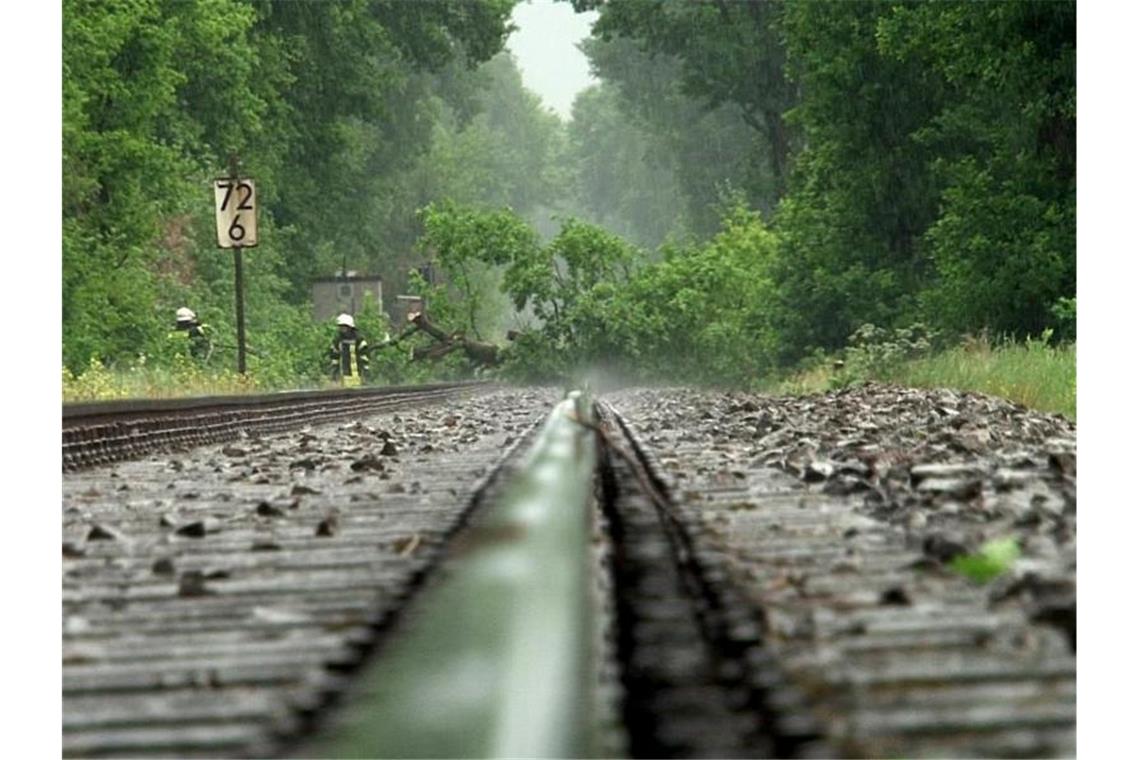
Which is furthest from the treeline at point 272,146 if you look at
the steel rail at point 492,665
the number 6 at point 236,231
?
the steel rail at point 492,665

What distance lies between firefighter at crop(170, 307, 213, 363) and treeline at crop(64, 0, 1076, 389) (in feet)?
1.32

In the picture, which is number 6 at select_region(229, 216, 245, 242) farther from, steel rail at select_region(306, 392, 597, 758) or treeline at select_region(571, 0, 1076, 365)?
steel rail at select_region(306, 392, 597, 758)

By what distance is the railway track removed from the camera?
4.34 ft

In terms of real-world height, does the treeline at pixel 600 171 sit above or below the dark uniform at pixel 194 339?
above

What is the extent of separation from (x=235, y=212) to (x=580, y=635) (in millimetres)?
14635

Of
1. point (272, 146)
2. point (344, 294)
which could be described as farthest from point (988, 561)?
point (344, 294)

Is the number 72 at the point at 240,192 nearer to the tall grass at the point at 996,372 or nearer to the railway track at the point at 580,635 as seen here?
the tall grass at the point at 996,372

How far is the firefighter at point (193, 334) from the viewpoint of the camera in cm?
1504

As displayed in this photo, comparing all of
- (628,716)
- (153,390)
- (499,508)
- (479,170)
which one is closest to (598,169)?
(479,170)

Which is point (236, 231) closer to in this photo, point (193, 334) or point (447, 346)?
point (193, 334)

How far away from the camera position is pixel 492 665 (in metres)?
1.45

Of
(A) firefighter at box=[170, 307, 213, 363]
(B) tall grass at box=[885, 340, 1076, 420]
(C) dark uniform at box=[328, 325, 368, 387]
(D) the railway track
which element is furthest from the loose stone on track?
(C) dark uniform at box=[328, 325, 368, 387]
